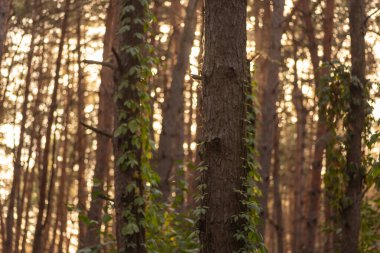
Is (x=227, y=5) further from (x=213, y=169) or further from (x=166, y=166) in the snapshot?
(x=166, y=166)

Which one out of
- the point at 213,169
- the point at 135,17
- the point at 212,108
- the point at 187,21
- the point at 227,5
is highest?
the point at 187,21

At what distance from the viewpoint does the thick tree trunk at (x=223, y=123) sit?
612 centimetres

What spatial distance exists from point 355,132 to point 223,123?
418 centimetres

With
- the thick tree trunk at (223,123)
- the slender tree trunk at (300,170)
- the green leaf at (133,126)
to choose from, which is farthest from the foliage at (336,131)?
the slender tree trunk at (300,170)

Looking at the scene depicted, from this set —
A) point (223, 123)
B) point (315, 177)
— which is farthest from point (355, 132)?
point (315, 177)

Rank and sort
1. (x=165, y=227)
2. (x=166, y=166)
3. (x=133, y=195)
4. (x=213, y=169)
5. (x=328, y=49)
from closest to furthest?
(x=213, y=169)
(x=133, y=195)
(x=165, y=227)
(x=166, y=166)
(x=328, y=49)

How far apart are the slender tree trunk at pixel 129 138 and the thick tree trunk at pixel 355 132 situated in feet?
10.0

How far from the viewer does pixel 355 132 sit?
9.84m

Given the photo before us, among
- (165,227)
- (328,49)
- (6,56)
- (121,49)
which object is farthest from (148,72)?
(6,56)

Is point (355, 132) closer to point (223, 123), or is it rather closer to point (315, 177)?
point (223, 123)

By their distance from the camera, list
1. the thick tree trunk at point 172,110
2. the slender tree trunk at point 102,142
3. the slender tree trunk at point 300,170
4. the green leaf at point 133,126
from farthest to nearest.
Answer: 1. the slender tree trunk at point 300,170
2. the thick tree trunk at point 172,110
3. the slender tree trunk at point 102,142
4. the green leaf at point 133,126

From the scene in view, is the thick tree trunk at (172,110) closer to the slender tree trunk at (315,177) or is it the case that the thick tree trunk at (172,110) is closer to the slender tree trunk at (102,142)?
the slender tree trunk at (102,142)

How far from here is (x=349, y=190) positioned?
9.91 metres

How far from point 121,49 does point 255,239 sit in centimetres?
332
